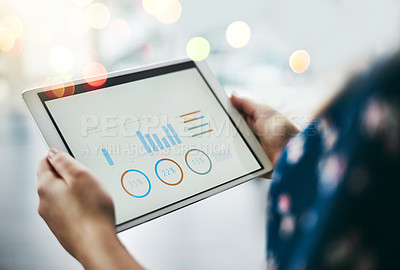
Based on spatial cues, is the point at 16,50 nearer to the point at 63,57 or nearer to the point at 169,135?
the point at 63,57

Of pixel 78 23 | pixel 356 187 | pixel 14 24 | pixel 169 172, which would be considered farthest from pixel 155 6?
pixel 356 187

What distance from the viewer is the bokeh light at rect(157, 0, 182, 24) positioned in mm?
2495

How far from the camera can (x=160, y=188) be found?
2.06ft

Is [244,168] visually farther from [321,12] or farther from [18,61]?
[18,61]

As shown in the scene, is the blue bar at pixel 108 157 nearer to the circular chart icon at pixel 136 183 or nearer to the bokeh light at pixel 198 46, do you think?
the circular chart icon at pixel 136 183

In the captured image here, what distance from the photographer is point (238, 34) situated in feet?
8.08

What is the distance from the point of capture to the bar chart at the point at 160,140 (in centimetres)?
66

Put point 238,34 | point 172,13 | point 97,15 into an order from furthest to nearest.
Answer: point 97,15
point 172,13
point 238,34

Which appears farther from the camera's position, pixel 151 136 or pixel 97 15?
pixel 97 15

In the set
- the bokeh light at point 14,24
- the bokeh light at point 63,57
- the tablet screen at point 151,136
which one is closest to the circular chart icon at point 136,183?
the tablet screen at point 151,136

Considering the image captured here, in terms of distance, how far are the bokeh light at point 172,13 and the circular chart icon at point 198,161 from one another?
6.51ft

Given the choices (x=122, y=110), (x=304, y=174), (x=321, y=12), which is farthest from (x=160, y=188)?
(x=321, y=12)

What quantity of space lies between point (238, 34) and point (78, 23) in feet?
4.11

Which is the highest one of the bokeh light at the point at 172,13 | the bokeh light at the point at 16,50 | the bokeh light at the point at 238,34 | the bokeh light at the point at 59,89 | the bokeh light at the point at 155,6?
the bokeh light at the point at 16,50
